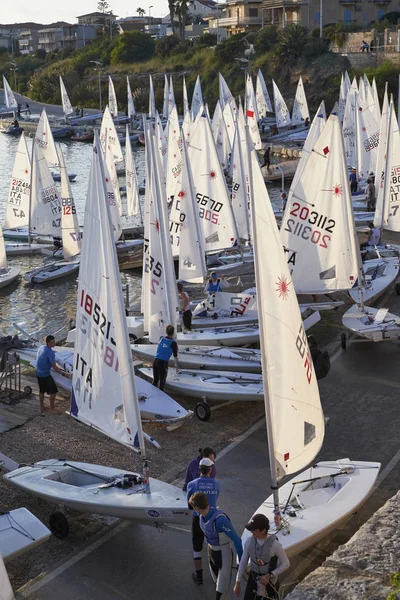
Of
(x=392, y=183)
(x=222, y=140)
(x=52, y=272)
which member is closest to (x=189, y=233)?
(x=392, y=183)

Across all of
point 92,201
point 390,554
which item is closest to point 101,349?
point 92,201

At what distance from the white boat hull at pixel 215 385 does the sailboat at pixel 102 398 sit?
3.03m

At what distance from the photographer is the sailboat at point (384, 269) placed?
14.8m

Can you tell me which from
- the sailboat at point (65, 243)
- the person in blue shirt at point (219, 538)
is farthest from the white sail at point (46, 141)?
the person in blue shirt at point (219, 538)

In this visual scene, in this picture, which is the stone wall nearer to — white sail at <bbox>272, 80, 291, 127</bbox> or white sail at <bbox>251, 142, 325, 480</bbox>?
white sail at <bbox>251, 142, 325, 480</bbox>

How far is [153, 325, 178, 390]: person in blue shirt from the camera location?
512 inches

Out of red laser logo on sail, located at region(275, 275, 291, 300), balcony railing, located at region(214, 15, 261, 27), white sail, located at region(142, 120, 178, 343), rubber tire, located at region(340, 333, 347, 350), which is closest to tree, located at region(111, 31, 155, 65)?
balcony railing, located at region(214, 15, 261, 27)

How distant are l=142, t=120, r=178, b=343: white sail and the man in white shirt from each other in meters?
7.23

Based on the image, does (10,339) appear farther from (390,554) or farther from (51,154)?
(51,154)

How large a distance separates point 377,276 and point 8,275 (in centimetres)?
1077

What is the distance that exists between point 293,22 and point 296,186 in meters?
72.3

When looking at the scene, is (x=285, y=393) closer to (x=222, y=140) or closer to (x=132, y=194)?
(x=132, y=194)

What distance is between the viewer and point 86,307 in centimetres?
993

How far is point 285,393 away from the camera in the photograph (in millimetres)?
8328
